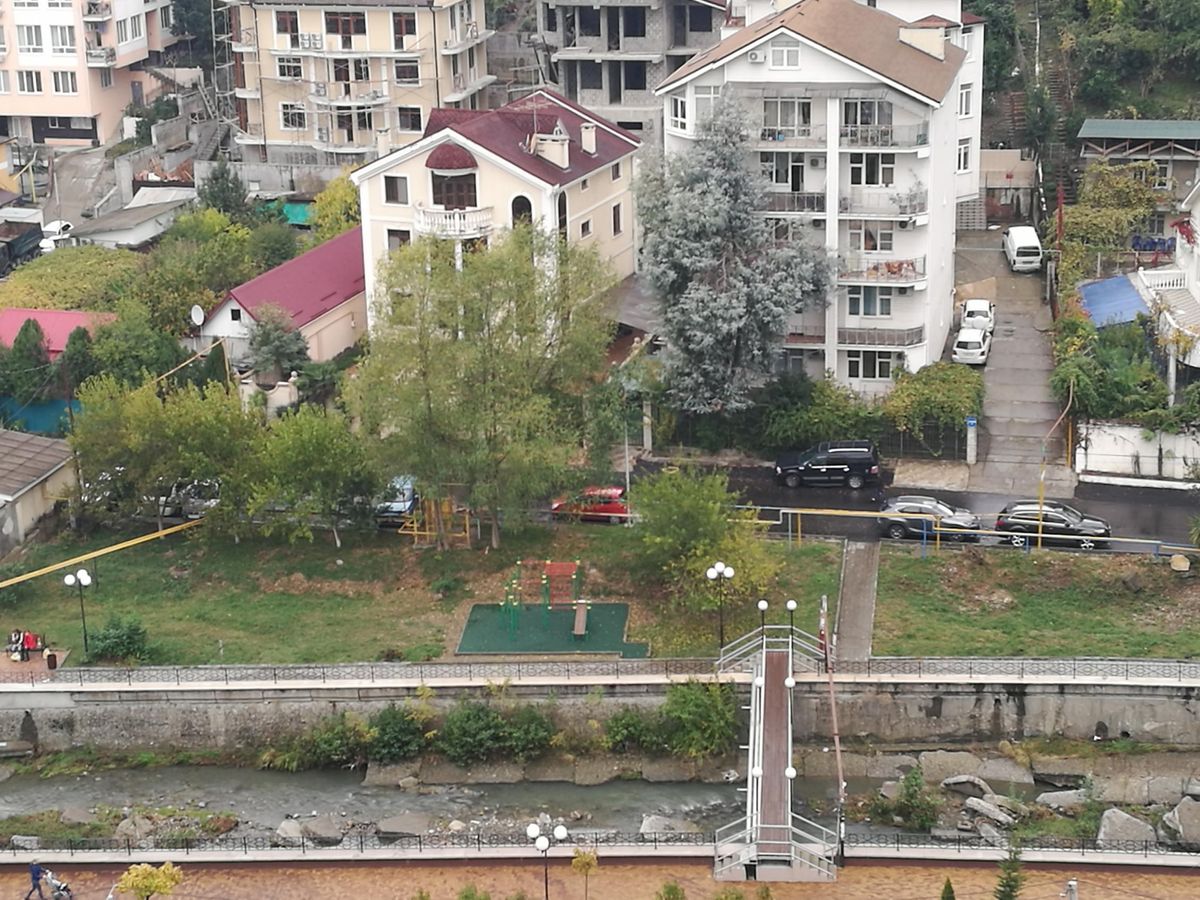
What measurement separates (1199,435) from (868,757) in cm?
1482

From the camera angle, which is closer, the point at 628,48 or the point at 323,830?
the point at 323,830

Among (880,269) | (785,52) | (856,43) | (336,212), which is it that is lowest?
(336,212)

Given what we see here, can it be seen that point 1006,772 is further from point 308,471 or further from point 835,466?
point 308,471

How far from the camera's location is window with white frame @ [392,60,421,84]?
79000 mm

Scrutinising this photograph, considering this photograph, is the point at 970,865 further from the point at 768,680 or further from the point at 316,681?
the point at 316,681

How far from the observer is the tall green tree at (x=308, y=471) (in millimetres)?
52875

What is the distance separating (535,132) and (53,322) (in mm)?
16532

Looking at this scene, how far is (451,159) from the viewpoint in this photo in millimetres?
60312

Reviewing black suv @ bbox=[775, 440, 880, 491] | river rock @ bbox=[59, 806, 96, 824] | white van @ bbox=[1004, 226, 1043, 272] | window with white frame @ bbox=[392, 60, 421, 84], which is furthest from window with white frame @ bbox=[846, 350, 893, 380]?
window with white frame @ bbox=[392, 60, 421, 84]

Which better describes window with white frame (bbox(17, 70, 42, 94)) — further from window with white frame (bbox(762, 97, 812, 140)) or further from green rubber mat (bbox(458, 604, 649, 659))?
green rubber mat (bbox(458, 604, 649, 659))

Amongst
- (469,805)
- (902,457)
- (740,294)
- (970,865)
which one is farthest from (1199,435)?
(469,805)

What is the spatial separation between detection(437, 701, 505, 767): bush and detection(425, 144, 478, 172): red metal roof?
781 inches

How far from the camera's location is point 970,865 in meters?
40.4

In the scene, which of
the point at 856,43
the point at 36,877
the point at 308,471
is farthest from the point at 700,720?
the point at 856,43
